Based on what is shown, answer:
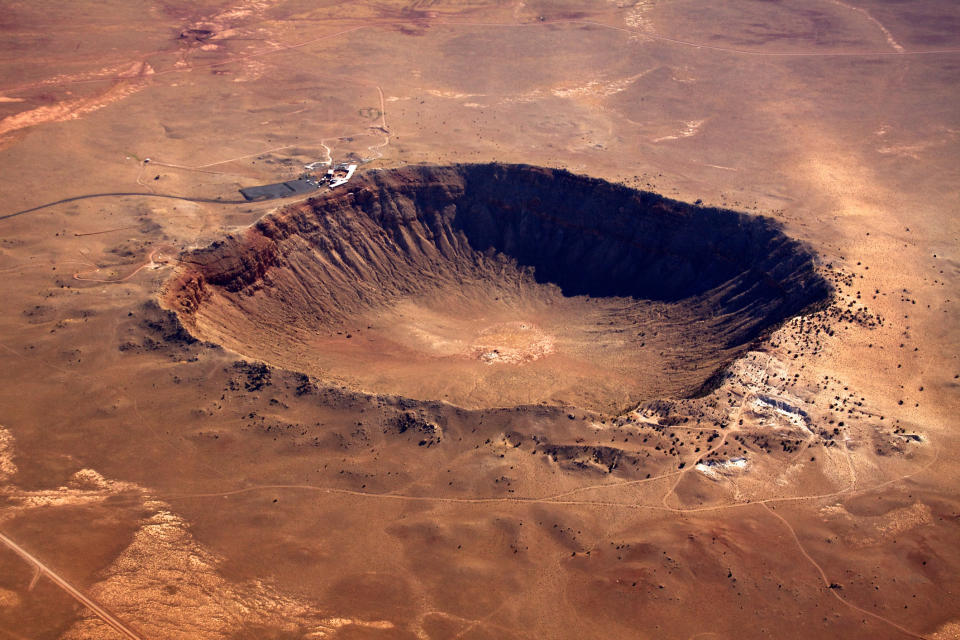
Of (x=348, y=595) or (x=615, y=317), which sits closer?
(x=348, y=595)

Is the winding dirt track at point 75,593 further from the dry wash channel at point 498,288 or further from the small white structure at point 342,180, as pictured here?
the small white structure at point 342,180

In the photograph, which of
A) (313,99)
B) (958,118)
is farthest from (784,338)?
(313,99)

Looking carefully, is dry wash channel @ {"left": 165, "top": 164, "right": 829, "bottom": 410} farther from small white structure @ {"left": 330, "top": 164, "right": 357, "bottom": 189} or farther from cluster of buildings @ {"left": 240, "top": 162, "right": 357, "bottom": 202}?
cluster of buildings @ {"left": 240, "top": 162, "right": 357, "bottom": 202}

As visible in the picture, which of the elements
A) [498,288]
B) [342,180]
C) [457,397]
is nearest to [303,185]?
[342,180]

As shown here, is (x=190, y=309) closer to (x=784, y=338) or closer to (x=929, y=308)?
(x=784, y=338)

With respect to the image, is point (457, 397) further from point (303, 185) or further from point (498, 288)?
point (303, 185)

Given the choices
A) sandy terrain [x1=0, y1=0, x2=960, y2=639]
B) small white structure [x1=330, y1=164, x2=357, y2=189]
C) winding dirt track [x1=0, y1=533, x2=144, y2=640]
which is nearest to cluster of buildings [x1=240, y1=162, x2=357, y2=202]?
small white structure [x1=330, y1=164, x2=357, y2=189]
